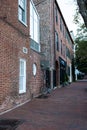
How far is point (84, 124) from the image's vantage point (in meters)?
9.90

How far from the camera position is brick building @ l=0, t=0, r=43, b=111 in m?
12.6

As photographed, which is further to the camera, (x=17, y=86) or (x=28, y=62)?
(x=28, y=62)

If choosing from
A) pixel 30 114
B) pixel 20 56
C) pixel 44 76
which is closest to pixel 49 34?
pixel 44 76

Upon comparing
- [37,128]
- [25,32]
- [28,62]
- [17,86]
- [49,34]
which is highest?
[49,34]

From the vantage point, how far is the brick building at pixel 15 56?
1259cm

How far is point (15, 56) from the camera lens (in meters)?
14.3

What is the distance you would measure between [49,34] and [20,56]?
11506 mm

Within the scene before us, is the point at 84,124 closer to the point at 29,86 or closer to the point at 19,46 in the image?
the point at 19,46

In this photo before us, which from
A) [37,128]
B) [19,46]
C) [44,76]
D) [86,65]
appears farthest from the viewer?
[86,65]

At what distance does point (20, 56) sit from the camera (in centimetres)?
1530

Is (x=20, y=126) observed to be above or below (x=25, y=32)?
below

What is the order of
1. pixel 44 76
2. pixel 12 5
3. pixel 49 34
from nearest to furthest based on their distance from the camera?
pixel 12 5 < pixel 44 76 < pixel 49 34

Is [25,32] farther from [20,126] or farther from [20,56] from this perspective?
[20,126]

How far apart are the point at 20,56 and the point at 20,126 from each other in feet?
20.8
